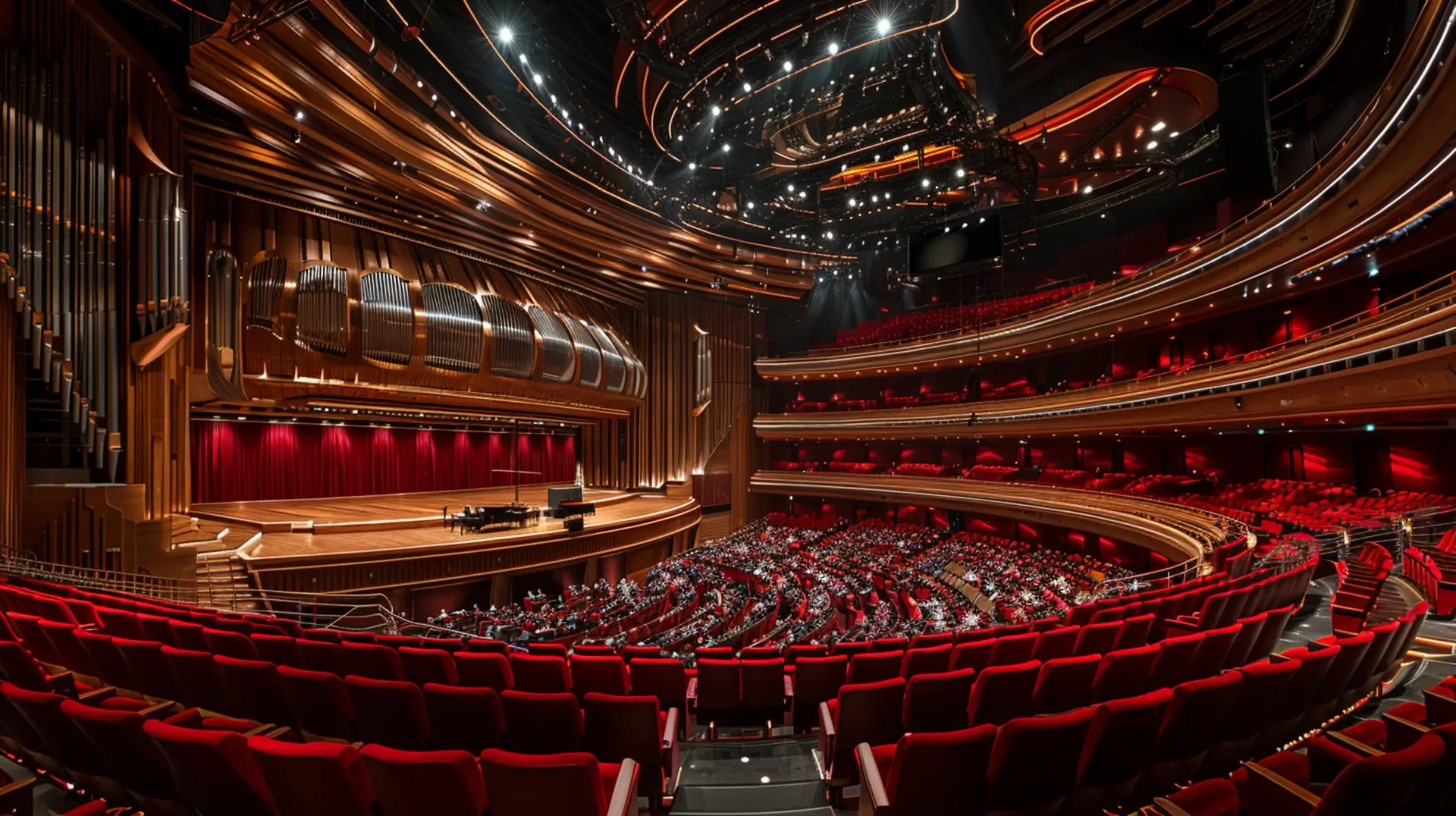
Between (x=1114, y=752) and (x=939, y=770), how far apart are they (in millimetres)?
713

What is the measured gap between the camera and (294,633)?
14.7ft

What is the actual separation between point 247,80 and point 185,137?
6.38 ft

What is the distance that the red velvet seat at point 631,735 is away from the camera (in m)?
2.54

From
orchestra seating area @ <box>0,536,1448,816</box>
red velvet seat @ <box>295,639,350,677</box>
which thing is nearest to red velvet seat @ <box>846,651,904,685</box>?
orchestra seating area @ <box>0,536,1448,816</box>

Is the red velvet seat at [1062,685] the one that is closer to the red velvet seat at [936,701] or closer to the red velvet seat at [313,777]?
the red velvet seat at [936,701]

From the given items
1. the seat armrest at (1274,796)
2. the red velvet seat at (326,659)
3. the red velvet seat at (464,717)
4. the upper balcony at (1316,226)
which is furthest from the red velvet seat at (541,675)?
the upper balcony at (1316,226)

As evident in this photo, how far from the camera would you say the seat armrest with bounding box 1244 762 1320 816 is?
6.03ft

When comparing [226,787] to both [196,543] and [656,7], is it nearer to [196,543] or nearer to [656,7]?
[196,543]

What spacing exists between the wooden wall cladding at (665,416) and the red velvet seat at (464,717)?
55.7 ft

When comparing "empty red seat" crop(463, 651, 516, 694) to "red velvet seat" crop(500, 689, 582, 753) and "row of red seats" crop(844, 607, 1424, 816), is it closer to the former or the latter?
"red velvet seat" crop(500, 689, 582, 753)

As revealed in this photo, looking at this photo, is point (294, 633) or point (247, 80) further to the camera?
point (247, 80)

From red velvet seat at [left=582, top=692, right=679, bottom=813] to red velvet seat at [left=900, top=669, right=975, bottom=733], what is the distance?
1.04 metres

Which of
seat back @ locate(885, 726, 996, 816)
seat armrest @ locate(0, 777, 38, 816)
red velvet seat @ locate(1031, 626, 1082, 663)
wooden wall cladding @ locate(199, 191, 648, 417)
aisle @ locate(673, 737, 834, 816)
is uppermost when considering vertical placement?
wooden wall cladding @ locate(199, 191, 648, 417)

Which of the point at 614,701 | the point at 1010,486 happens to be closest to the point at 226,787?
the point at 614,701
